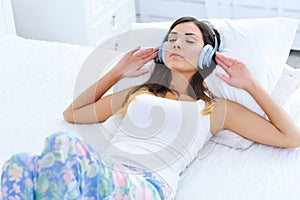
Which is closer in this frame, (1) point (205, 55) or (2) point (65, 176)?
(2) point (65, 176)

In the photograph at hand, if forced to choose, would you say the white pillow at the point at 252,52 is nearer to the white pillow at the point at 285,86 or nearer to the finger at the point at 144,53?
the white pillow at the point at 285,86

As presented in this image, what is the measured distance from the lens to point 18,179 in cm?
130

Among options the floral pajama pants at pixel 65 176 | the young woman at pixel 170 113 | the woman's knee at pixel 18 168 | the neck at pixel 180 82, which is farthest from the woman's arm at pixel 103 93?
the woman's knee at pixel 18 168

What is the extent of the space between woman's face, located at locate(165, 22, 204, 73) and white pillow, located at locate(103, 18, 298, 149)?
0.11 m

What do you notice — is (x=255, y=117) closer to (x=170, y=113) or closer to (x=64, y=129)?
(x=170, y=113)

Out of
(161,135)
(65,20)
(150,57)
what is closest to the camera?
(161,135)

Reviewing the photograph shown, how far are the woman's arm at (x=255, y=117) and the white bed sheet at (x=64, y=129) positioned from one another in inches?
2.1

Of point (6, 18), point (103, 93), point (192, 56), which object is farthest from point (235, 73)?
point (6, 18)

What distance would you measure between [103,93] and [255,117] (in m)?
0.48

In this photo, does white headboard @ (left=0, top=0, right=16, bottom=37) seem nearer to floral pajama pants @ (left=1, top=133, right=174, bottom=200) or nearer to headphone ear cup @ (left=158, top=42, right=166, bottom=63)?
headphone ear cup @ (left=158, top=42, right=166, bottom=63)

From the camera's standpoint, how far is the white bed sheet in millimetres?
1507

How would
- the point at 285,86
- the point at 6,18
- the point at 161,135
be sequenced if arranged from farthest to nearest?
the point at 6,18
the point at 285,86
the point at 161,135

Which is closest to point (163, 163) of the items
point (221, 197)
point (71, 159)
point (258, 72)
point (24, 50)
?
point (221, 197)

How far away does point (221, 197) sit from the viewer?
4.83ft
